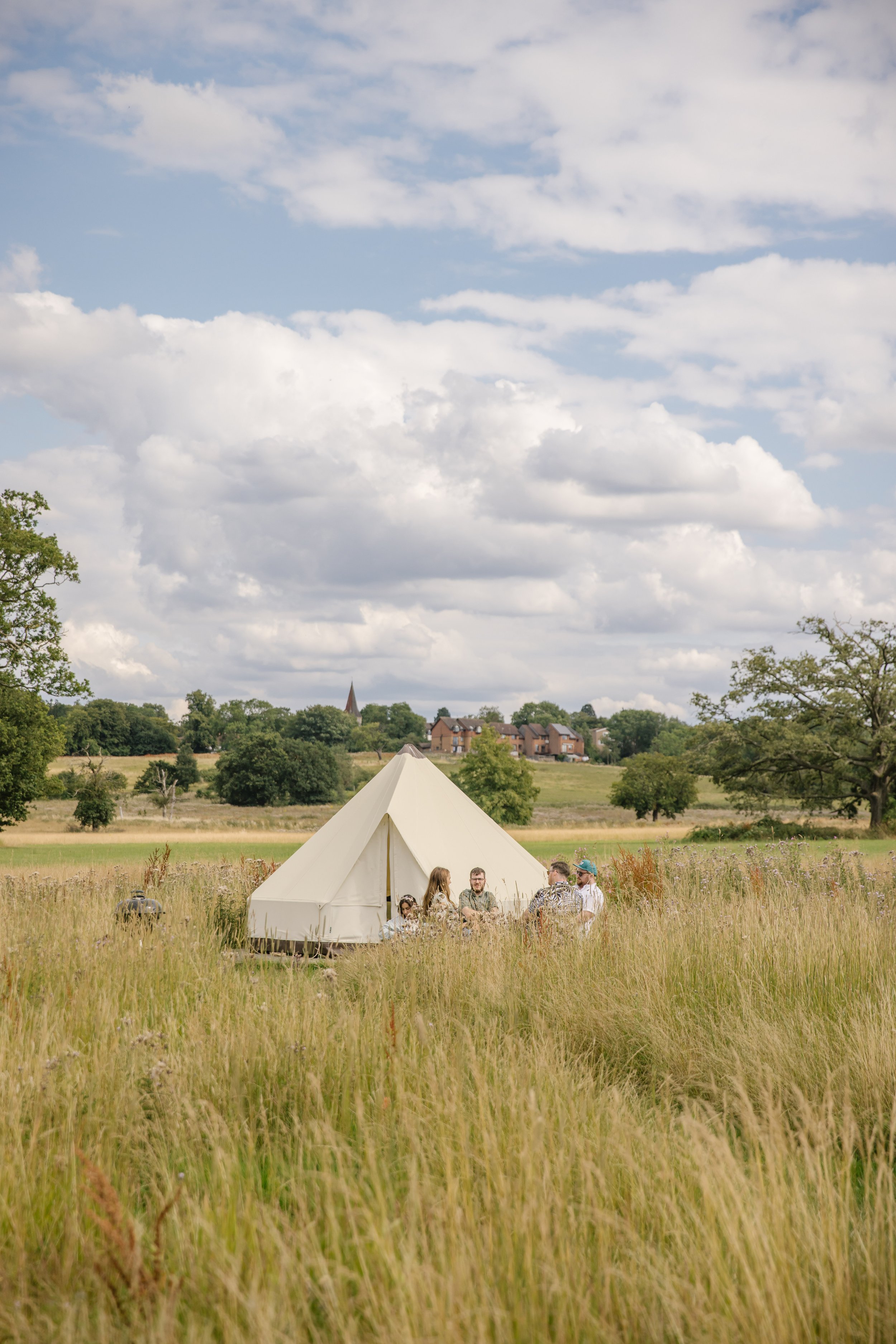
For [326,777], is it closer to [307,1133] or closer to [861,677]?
[861,677]

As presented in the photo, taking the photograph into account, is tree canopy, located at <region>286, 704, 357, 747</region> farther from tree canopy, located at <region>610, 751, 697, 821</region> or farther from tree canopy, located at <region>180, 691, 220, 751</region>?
tree canopy, located at <region>610, 751, 697, 821</region>

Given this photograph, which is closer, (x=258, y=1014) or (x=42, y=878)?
(x=258, y=1014)

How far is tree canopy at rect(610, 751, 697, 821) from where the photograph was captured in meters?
61.6

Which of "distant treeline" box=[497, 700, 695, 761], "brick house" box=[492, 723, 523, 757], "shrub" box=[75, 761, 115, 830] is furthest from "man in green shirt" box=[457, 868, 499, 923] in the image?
"brick house" box=[492, 723, 523, 757]

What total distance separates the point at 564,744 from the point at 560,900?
506 feet

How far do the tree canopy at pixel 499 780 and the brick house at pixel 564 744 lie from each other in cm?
9958

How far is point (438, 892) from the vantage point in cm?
1076

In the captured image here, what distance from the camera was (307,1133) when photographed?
13.5ft

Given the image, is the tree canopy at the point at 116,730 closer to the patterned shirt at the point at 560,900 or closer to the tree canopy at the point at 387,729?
the tree canopy at the point at 387,729

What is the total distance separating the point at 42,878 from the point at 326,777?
67.6 metres

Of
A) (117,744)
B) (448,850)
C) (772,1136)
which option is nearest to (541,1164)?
(772,1136)

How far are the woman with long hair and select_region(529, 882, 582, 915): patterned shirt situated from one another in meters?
1.02

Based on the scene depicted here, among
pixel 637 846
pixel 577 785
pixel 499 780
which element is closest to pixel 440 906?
pixel 637 846

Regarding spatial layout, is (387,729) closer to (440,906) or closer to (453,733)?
(453,733)
